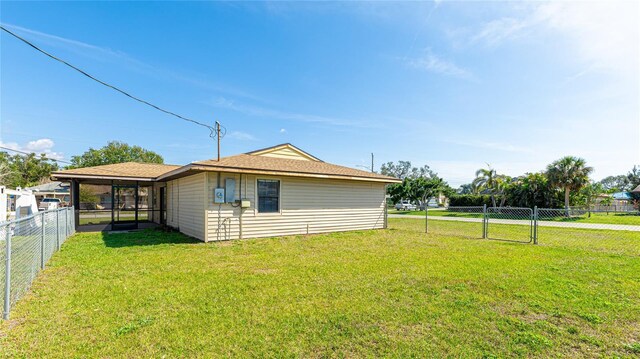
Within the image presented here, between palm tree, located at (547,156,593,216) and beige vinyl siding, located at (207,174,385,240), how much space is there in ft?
59.2

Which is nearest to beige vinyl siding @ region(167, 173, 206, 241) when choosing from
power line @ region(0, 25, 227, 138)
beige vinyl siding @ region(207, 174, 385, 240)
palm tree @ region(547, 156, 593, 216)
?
beige vinyl siding @ region(207, 174, 385, 240)

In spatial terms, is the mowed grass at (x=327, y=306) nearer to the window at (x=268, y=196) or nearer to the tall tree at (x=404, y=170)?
the window at (x=268, y=196)

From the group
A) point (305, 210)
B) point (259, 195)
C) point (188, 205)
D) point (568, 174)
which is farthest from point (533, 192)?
point (188, 205)

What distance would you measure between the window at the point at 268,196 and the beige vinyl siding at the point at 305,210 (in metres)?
0.16

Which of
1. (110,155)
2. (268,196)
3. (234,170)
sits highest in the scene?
(110,155)

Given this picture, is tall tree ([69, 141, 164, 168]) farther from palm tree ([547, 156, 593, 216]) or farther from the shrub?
palm tree ([547, 156, 593, 216])

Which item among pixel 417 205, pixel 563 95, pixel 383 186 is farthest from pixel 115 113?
pixel 417 205

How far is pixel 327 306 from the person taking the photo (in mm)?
3615

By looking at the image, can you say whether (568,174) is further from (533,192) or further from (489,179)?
(489,179)

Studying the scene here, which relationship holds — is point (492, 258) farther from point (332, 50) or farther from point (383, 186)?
point (332, 50)

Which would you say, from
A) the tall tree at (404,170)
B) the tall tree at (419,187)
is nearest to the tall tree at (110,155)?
the tall tree at (419,187)

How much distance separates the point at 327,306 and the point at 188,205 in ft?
27.6

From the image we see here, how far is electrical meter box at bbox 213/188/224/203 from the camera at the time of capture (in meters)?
8.57

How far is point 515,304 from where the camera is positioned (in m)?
3.75
